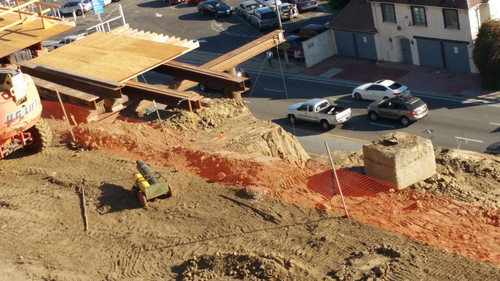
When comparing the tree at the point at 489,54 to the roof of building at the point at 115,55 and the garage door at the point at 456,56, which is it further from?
the roof of building at the point at 115,55

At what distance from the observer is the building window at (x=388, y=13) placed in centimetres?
4697

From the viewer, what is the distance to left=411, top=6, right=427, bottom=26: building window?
45.3 meters

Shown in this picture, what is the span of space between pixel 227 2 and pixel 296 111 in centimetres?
2577

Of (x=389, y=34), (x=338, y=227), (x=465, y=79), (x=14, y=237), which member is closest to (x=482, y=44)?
(x=465, y=79)

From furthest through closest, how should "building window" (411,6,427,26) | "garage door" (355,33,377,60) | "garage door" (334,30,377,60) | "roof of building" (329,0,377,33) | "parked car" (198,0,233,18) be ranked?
"parked car" (198,0,233,18) → "garage door" (334,30,377,60) → "garage door" (355,33,377,60) → "roof of building" (329,0,377,33) → "building window" (411,6,427,26)

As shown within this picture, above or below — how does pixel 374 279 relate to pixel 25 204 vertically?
below

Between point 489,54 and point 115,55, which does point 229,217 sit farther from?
point 489,54

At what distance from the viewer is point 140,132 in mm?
23656

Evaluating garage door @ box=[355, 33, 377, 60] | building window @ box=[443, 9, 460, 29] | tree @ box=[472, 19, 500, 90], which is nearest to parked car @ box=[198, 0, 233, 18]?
garage door @ box=[355, 33, 377, 60]

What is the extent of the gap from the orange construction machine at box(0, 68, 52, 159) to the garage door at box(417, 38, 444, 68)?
31.2m

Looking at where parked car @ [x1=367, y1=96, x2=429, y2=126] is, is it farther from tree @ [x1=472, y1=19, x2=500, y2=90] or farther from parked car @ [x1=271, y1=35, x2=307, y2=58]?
parked car @ [x1=271, y1=35, x2=307, y2=58]

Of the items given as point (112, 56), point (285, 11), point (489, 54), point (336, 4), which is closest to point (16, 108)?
point (112, 56)

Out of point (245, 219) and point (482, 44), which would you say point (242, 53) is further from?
point (482, 44)

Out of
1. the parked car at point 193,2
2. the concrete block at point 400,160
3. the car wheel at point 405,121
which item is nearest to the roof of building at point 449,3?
the car wheel at point 405,121
